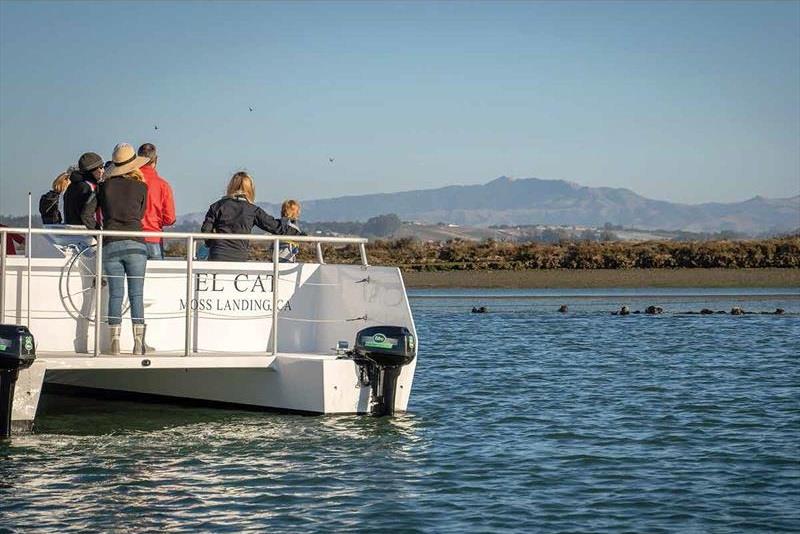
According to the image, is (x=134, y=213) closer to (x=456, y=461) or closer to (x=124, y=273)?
(x=124, y=273)

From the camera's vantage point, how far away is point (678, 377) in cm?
1950

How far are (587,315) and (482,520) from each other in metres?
26.9

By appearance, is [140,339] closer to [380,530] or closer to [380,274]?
[380,274]

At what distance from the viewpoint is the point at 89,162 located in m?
14.2

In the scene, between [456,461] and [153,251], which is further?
[153,251]

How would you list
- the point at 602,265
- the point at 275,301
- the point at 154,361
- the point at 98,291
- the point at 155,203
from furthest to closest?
the point at 602,265, the point at 155,203, the point at 275,301, the point at 154,361, the point at 98,291

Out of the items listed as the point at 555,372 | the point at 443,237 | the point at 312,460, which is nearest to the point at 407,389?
the point at 312,460

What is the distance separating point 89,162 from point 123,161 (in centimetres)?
94

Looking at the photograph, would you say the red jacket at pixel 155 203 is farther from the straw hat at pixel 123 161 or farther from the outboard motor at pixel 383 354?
the outboard motor at pixel 383 354

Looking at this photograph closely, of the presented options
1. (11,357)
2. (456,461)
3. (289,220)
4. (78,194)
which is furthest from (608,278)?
(11,357)

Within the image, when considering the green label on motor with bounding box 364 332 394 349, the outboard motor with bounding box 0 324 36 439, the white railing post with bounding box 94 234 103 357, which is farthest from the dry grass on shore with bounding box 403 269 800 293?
the outboard motor with bounding box 0 324 36 439

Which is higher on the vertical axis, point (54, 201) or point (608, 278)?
point (54, 201)

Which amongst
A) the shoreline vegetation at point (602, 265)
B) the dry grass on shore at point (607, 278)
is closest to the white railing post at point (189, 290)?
the shoreline vegetation at point (602, 265)

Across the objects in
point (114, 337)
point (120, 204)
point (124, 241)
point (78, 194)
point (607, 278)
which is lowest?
point (607, 278)
